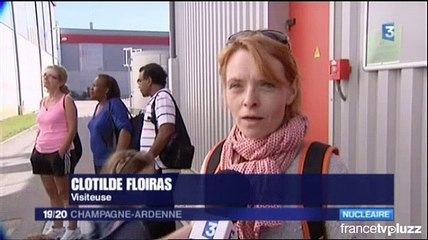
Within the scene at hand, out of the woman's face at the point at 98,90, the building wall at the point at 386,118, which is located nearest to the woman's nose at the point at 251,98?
the woman's face at the point at 98,90

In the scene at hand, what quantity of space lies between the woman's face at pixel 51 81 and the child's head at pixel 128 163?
13 centimetres

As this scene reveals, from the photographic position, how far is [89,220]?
55cm

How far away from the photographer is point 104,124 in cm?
57

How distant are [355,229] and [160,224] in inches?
10.3

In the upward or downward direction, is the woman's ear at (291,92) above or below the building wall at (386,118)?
above

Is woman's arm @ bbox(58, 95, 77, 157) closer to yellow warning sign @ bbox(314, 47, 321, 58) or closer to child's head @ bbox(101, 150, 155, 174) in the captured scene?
child's head @ bbox(101, 150, 155, 174)

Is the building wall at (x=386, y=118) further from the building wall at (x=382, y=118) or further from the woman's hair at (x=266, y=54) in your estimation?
the woman's hair at (x=266, y=54)

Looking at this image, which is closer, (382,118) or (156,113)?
(156,113)

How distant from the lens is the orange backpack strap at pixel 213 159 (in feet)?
1.79

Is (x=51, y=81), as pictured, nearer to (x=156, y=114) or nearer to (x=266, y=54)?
(x=156, y=114)

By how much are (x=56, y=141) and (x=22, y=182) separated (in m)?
0.08
